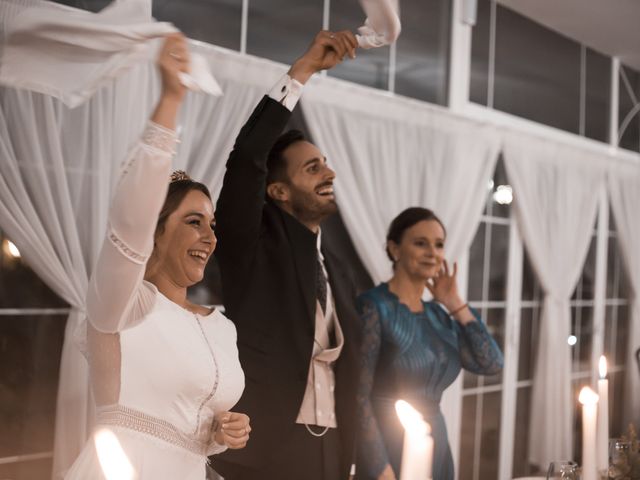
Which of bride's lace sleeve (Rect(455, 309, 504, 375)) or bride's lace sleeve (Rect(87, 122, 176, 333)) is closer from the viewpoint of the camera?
bride's lace sleeve (Rect(87, 122, 176, 333))

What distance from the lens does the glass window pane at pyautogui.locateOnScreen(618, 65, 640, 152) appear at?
576 centimetres

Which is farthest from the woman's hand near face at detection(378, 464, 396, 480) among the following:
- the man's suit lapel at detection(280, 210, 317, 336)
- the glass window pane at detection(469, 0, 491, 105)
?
the glass window pane at detection(469, 0, 491, 105)

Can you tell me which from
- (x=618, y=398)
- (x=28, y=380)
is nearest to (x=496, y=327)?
(x=618, y=398)


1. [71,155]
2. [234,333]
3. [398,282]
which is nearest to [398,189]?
[398,282]

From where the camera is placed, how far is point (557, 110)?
5.09 meters

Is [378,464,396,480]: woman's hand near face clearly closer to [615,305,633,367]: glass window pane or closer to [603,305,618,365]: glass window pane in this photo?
[603,305,618,365]: glass window pane

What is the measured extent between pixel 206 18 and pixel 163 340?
1738 mm

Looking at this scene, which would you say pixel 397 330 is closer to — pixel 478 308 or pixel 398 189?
pixel 398 189

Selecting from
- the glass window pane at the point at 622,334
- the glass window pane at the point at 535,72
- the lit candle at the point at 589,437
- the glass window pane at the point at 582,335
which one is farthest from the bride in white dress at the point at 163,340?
the glass window pane at the point at 622,334

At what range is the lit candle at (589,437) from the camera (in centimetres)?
134

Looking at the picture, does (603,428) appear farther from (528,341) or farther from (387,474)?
(528,341)

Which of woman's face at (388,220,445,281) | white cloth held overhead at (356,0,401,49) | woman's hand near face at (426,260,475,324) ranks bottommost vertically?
woman's hand near face at (426,260,475,324)

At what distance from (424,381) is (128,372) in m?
1.32

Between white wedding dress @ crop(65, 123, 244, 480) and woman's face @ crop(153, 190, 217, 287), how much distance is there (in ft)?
0.23
